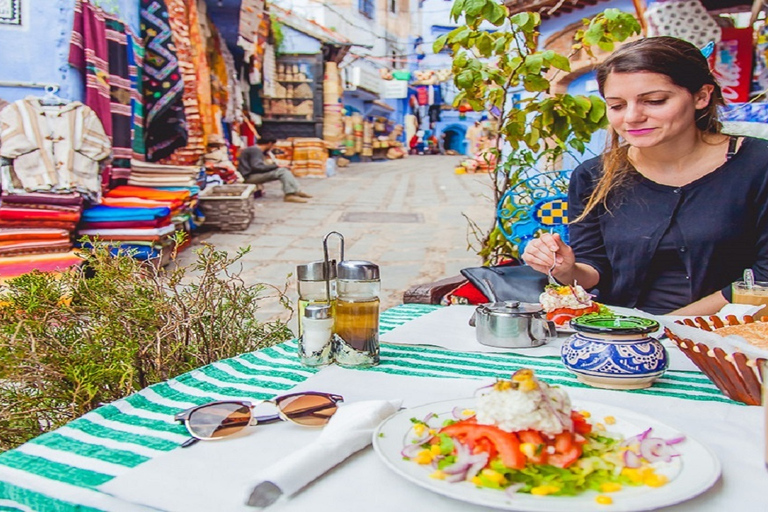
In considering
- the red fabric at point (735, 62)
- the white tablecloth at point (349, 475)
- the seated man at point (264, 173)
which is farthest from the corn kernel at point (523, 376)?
the seated man at point (264, 173)

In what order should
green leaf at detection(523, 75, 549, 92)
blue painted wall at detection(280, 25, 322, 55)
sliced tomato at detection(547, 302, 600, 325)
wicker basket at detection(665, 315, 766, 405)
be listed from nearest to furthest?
wicker basket at detection(665, 315, 766, 405)
sliced tomato at detection(547, 302, 600, 325)
green leaf at detection(523, 75, 549, 92)
blue painted wall at detection(280, 25, 322, 55)

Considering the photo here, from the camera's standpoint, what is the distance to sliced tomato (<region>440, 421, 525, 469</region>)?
81cm

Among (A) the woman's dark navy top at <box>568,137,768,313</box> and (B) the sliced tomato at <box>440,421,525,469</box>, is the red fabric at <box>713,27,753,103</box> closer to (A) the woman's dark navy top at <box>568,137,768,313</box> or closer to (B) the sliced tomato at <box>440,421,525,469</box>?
(A) the woman's dark navy top at <box>568,137,768,313</box>

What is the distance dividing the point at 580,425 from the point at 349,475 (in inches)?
12.7

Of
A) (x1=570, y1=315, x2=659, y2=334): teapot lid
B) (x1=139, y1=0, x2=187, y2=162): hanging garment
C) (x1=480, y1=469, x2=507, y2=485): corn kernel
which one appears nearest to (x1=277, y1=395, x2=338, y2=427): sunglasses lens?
(x1=480, y1=469, x2=507, y2=485): corn kernel

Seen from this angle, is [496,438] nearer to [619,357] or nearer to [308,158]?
[619,357]

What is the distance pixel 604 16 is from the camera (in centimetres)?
325

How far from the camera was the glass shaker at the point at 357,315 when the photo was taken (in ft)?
4.52

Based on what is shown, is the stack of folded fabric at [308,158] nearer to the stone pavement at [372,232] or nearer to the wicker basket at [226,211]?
the stone pavement at [372,232]

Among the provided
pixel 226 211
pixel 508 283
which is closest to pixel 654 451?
pixel 508 283

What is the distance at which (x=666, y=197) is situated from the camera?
7.67ft

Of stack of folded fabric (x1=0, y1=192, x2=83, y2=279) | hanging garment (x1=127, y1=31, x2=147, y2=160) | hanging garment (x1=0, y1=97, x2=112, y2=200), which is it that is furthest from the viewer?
hanging garment (x1=127, y1=31, x2=147, y2=160)

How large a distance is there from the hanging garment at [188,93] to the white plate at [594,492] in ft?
25.0

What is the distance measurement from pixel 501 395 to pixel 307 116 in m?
17.8
